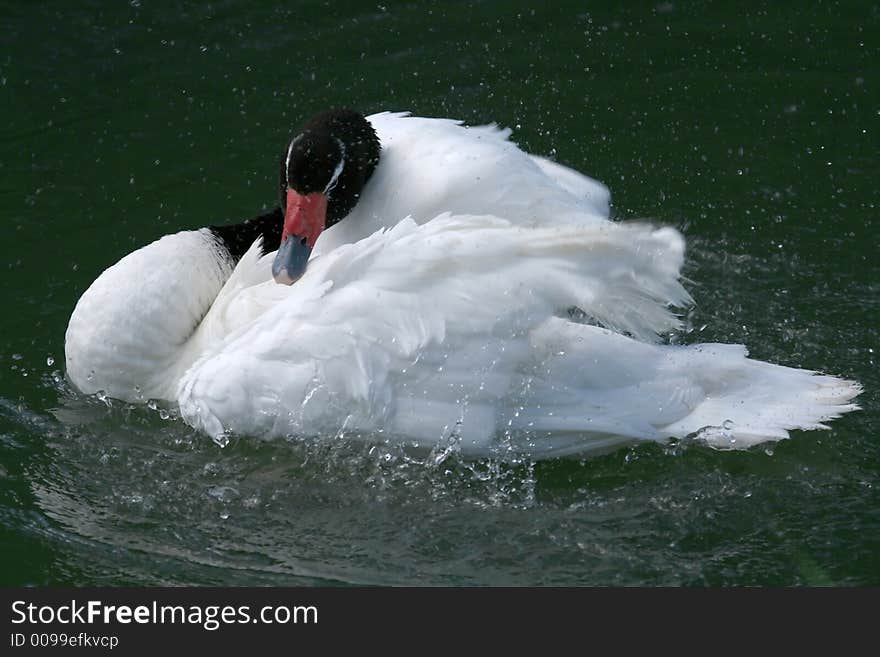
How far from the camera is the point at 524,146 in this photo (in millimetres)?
7645

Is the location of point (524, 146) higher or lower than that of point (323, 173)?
lower

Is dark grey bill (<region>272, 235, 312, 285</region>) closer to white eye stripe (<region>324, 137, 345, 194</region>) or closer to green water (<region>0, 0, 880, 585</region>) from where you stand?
white eye stripe (<region>324, 137, 345, 194</region>)

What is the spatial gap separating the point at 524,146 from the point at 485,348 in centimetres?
326

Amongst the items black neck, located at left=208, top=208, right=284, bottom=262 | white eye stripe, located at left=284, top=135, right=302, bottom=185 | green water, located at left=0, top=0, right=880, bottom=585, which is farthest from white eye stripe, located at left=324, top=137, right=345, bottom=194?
green water, located at left=0, top=0, right=880, bottom=585

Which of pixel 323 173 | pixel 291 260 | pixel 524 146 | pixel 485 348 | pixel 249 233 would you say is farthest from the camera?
pixel 524 146

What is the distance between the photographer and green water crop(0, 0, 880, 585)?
14.9 ft

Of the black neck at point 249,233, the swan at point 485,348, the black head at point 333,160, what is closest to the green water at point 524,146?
the swan at point 485,348

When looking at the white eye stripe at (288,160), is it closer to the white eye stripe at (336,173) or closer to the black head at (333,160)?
the black head at (333,160)

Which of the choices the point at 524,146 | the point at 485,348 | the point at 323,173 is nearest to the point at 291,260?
the point at 323,173

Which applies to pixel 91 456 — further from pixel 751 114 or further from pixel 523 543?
pixel 751 114

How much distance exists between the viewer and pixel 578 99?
8039 mm

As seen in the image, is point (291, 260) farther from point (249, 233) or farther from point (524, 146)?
point (524, 146)

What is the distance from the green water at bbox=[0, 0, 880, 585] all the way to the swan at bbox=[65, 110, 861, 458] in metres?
0.22

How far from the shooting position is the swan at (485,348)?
4.61 metres
